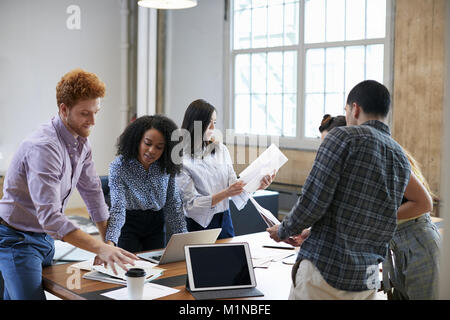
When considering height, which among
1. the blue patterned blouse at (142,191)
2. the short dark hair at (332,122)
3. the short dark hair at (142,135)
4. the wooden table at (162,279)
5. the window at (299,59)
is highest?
the window at (299,59)

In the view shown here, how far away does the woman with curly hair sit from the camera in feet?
9.39

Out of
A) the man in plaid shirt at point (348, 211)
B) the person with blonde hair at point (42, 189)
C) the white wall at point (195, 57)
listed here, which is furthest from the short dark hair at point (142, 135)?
the white wall at point (195, 57)

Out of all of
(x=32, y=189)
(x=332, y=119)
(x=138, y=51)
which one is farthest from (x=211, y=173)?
(x=138, y=51)

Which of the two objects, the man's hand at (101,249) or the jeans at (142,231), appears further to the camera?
the jeans at (142,231)

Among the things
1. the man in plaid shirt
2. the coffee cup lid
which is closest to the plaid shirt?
the man in plaid shirt

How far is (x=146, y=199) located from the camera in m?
2.89

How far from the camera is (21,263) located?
7.32ft

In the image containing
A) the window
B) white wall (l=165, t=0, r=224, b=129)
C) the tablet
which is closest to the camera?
the tablet

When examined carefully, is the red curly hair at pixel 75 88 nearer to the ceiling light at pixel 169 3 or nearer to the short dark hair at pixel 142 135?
the short dark hair at pixel 142 135

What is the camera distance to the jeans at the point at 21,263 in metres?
2.22

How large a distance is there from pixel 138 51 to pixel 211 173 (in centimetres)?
550

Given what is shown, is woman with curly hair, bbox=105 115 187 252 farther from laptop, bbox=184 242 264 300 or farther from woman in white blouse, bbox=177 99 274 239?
laptop, bbox=184 242 264 300

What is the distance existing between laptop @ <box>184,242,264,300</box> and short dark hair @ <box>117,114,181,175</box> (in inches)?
31.0
